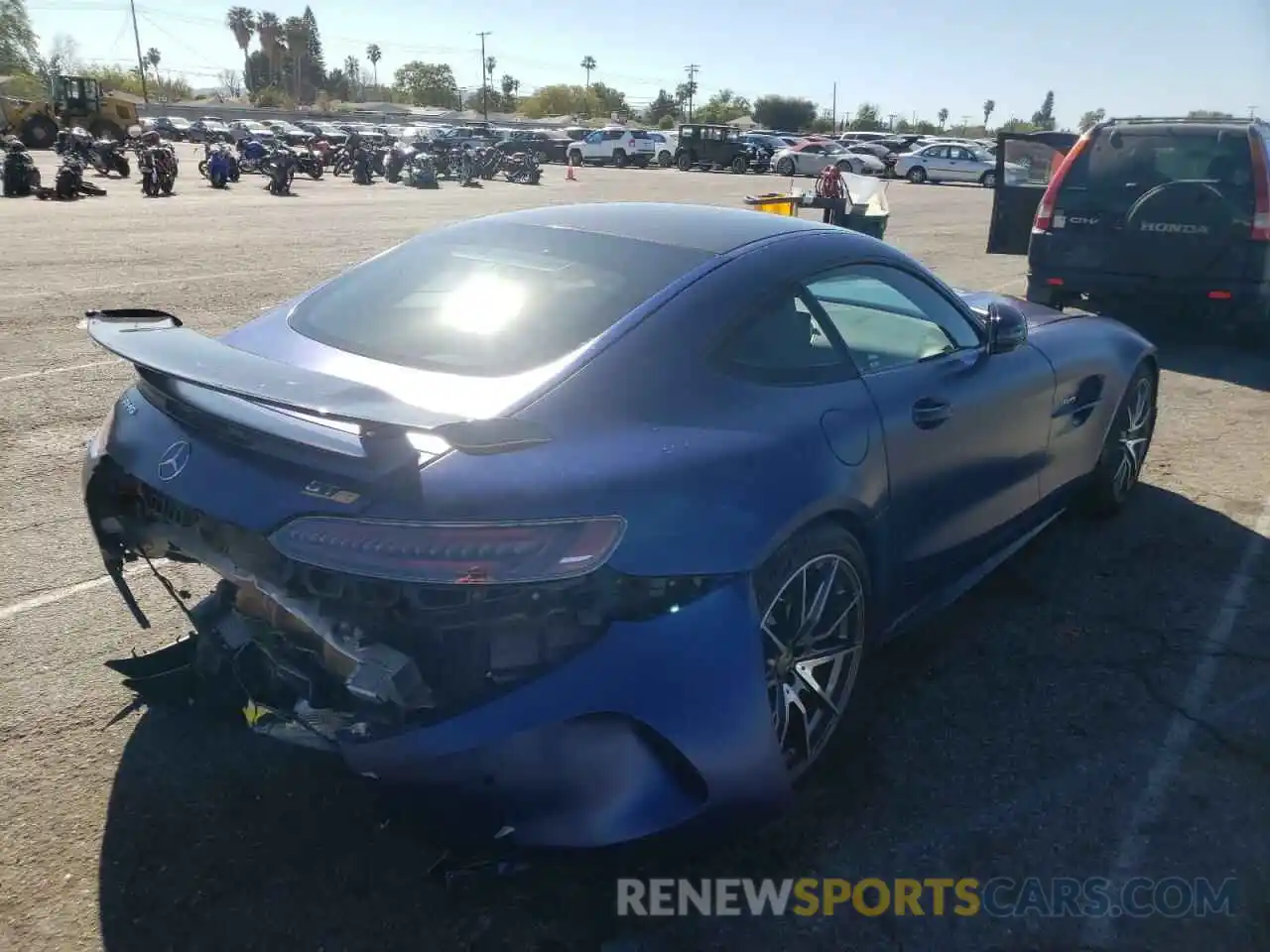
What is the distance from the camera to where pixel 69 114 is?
36500 millimetres

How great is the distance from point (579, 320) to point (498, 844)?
50.9 inches

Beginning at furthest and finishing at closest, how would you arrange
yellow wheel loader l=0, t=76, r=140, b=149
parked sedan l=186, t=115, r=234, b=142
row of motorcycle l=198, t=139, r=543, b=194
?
parked sedan l=186, t=115, r=234, b=142, yellow wheel loader l=0, t=76, r=140, b=149, row of motorcycle l=198, t=139, r=543, b=194

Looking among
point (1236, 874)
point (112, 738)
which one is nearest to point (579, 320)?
point (112, 738)

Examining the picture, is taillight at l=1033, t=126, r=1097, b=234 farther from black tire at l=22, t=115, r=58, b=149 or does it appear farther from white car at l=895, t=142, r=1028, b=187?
black tire at l=22, t=115, r=58, b=149

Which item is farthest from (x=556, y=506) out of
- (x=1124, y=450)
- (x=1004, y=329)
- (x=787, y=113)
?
→ (x=787, y=113)

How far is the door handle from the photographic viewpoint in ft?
10.2

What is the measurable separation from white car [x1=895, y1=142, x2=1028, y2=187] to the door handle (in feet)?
122

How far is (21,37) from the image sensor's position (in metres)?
95.6

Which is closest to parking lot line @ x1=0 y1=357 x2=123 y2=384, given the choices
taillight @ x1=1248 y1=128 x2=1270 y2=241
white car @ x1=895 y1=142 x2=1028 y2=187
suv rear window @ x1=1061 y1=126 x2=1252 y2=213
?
suv rear window @ x1=1061 y1=126 x2=1252 y2=213

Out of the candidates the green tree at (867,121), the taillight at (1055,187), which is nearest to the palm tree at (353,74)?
the green tree at (867,121)

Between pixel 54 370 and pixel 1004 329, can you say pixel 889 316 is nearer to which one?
pixel 1004 329

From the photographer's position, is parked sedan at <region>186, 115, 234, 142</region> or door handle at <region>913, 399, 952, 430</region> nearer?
door handle at <region>913, 399, 952, 430</region>

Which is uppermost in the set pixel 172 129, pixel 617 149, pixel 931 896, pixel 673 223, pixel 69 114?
pixel 69 114

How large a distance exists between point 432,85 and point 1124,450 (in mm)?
146396
